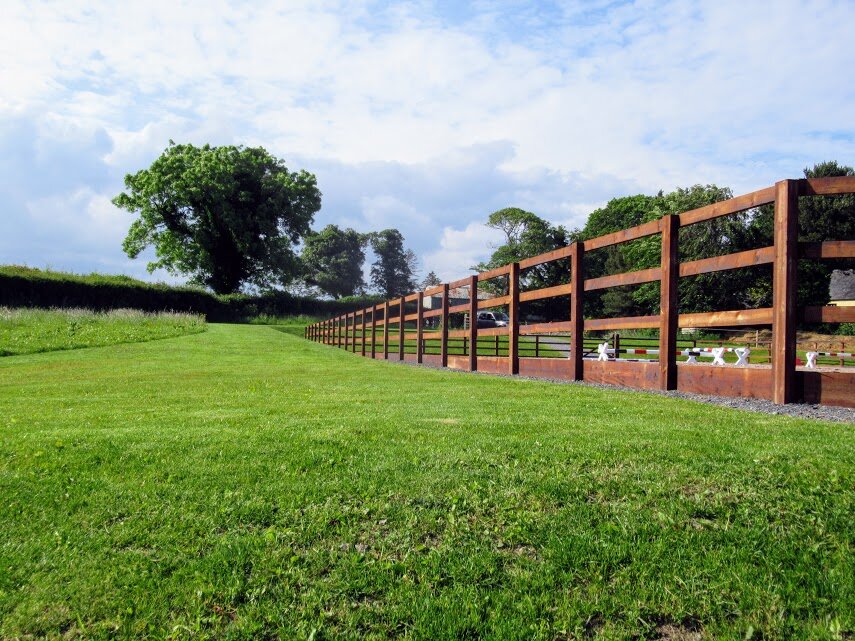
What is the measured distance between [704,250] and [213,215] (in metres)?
39.3

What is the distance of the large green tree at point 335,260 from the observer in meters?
107

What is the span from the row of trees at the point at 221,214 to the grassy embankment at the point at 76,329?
2318 centimetres

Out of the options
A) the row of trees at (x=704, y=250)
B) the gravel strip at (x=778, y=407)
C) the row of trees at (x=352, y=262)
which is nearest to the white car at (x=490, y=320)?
the row of trees at (x=704, y=250)

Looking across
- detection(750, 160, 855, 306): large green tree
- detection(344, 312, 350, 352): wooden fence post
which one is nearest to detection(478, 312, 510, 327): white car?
detection(344, 312, 350, 352): wooden fence post

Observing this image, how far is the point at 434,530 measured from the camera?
304 cm

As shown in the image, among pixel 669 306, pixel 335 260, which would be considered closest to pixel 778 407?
pixel 669 306

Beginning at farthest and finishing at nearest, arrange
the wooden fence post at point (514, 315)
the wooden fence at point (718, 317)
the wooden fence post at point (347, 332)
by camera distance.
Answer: the wooden fence post at point (347, 332) → the wooden fence post at point (514, 315) → the wooden fence at point (718, 317)

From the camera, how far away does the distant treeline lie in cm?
3469

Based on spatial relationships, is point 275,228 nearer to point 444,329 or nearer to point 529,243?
point 529,243

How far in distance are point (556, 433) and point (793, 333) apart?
2708 millimetres

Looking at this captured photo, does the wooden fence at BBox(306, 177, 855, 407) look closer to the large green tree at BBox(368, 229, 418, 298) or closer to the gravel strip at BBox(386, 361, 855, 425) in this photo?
the gravel strip at BBox(386, 361, 855, 425)

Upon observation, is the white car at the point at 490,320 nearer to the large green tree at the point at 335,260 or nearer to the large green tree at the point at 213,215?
the large green tree at the point at 213,215

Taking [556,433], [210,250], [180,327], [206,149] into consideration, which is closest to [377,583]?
[556,433]

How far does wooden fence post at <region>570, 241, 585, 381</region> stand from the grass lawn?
3.86 meters
